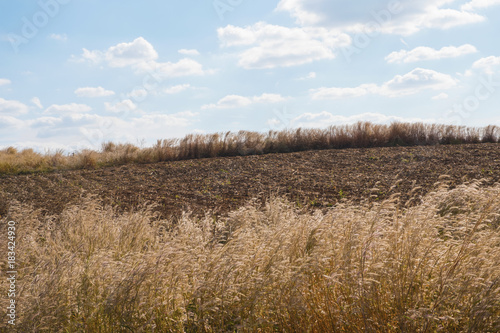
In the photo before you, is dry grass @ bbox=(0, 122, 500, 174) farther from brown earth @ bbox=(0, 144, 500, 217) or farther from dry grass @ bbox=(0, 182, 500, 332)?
dry grass @ bbox=(0, 182, 500, 332)

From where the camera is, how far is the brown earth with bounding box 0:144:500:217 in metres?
9.23

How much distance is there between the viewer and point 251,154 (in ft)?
54.1

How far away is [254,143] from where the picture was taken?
17.0 metres

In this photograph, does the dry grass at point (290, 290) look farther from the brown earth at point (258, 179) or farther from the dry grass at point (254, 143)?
the dry grass at point (254, 143)

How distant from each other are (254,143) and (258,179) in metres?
5.97

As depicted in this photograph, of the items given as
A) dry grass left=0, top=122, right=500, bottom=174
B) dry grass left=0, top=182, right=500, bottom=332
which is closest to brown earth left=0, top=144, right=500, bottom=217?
dry grass left=0, top=122, right=500, bottom=174

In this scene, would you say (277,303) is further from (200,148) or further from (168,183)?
(200,148)

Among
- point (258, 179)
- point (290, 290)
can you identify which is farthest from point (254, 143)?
point (290, 290)

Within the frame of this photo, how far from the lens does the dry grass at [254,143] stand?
15633 mm

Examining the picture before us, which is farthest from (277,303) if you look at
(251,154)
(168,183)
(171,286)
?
(251,154)

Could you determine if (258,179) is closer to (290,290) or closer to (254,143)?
(254,143)

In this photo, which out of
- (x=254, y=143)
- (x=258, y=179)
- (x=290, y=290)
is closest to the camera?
(x=290, y=290)

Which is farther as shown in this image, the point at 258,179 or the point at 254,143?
the point at 254,143

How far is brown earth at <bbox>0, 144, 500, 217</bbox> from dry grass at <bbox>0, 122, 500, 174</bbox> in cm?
152
